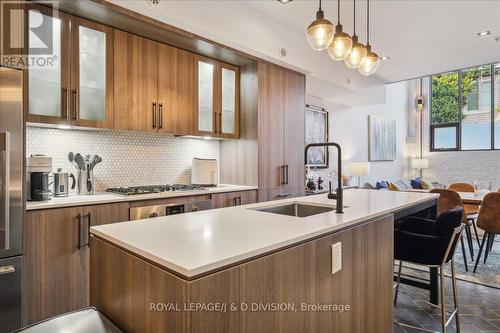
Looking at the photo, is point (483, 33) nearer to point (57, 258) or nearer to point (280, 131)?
point (280, 131)

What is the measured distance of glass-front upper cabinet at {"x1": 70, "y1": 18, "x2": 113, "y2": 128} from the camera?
2416 millimetres

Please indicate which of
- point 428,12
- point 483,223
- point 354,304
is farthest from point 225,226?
Answer: point 483,223

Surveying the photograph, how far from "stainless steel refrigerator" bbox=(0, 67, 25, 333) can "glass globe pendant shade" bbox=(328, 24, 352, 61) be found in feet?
7.01

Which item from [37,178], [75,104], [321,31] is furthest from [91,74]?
[321,31]

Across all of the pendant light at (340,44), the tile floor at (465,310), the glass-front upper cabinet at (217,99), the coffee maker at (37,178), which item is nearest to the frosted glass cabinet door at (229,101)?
the glass-front upper cabinet at (217,99)

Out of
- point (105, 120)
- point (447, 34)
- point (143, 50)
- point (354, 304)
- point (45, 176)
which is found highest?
point (447, 34)

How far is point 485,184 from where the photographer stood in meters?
6.22

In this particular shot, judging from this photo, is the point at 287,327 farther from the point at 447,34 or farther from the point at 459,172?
the point at 459,172

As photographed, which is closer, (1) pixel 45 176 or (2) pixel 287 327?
(2) pixel 287 327

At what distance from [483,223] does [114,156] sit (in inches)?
172

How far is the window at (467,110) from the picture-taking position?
274 inches

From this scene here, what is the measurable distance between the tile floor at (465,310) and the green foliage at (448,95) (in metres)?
6.04

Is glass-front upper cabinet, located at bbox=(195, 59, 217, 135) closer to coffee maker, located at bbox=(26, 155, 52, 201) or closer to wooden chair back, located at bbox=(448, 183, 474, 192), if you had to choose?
coffee maker, located at bbox=(26, 155, 52, 201)

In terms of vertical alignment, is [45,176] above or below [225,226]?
above
